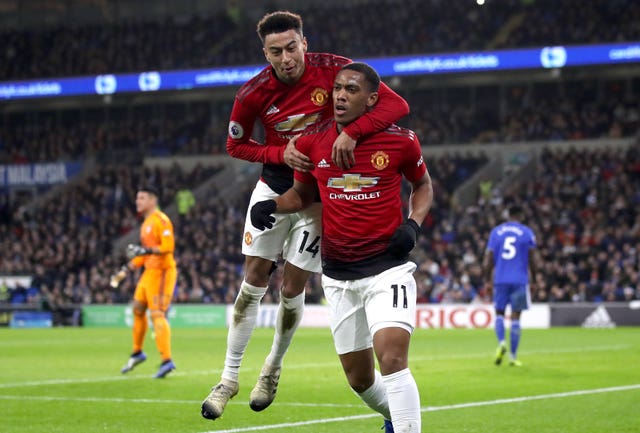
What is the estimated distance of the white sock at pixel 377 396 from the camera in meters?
7.82

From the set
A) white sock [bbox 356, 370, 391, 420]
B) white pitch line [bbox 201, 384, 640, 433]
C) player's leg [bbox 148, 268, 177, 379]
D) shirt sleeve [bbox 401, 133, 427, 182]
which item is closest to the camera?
shirt sleeve [bbox 401, 133, 427, 182]

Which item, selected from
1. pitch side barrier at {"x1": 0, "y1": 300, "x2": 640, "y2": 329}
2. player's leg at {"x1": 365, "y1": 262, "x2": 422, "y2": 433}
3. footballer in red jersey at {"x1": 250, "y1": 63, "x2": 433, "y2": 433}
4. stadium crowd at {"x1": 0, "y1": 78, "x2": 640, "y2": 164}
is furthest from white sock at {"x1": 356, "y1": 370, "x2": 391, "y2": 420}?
stadium crowd at {"x1": 0, "y1": 78, "x2": 640, "y2": 164}

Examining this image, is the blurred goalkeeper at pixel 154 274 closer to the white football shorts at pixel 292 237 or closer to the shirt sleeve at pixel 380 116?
the white football shorts at pixel 292 237

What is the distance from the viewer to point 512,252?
18625 millimetres

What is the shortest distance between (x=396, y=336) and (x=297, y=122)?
224cm

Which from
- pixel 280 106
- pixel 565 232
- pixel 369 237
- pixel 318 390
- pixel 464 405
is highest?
pixel 280 106

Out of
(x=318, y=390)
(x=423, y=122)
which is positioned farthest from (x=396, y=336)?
(x=423, y=122)

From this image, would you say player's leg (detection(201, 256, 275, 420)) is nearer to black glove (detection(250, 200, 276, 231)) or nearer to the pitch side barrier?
black glove (detection(250, 200, 276, 231))

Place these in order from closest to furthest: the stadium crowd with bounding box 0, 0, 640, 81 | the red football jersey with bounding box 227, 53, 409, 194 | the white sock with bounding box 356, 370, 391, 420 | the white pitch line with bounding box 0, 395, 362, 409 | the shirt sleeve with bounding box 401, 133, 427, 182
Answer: the shirt sleeve with bounding box 401, 133, 427, 182 < the white sock with bounding box 356, 370, 391, 420 < the red football jersey with bounding box 227, 53, 409, 194 < the white pitch line with bounding box 0, 395, 362, 409 < the stadium crowd with bounding box 0, 0, 640, 81

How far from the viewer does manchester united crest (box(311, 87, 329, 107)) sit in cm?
848

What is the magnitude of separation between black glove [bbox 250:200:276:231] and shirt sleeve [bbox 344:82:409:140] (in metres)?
0.80

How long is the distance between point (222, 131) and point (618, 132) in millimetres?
17249

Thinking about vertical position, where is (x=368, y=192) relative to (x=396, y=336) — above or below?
above

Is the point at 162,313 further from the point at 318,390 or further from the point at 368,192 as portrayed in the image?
the point at 368,192
